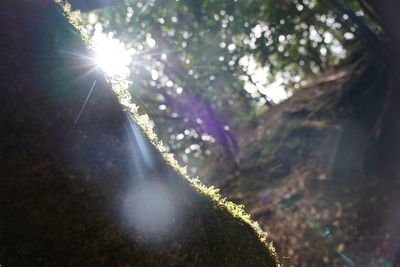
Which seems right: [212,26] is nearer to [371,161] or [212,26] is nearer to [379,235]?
[371,161]

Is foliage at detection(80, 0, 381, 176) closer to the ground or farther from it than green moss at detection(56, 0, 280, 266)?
farther from it

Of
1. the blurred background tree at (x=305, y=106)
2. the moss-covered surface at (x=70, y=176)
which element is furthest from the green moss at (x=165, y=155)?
the blurred background tree at (x=305, y=106)

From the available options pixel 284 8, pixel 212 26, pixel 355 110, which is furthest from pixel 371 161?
pixel 212 26

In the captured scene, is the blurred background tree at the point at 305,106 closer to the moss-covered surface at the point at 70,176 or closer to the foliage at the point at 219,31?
the foliage at the point at 219,31

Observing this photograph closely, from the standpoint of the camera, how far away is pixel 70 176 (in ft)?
5.79

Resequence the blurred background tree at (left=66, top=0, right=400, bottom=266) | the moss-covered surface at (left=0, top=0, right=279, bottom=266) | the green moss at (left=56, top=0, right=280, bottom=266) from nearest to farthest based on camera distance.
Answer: the moss-covered surface at (left=0, top=0, right=279, bottom=266) → the green moss at (left=56, top=0, right=280, bottom=266) → the blurred background tree at (left=66, top=0, right=400, bottom=266)

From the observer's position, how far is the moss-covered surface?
168 centimetres

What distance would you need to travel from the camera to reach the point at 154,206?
1896 millimetres

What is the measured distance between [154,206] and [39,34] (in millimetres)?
1440

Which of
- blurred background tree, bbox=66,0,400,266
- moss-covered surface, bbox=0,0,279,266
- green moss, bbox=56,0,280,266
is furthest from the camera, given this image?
blurred background tree, bbox=66,0,400,266

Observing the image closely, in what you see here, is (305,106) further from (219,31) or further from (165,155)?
(165,155)

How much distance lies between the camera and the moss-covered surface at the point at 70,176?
1.68 m

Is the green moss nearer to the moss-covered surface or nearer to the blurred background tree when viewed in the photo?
the moss-covered surface

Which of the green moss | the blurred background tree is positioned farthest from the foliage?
the green moss
